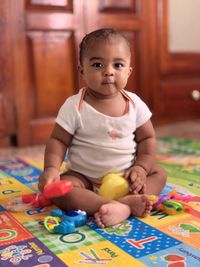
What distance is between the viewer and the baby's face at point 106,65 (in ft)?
2.65

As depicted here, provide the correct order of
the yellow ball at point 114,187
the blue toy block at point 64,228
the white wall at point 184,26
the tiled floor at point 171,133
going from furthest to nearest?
the white wall at point 184,26, the tiled floor at point 171,133, the yellow ball at point 114,187, the blue toy block at point 64,228

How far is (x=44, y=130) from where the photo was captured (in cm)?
160

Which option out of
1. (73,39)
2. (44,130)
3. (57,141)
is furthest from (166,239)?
(73,39)

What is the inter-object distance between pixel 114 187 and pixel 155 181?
119 millimetres

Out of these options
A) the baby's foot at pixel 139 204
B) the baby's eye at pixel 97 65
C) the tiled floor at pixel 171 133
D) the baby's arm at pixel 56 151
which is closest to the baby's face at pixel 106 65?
the baby's eye at pixel 97 65

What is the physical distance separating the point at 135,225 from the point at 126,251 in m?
0.11

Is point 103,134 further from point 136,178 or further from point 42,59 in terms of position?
point 42,59

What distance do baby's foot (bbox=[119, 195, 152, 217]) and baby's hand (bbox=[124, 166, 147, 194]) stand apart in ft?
0.10

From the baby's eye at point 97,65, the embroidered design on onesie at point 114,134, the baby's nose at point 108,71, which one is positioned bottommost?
the embroidered design on onesie at point 114,134

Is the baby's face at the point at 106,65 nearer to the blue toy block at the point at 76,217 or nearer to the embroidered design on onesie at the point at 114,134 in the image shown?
the embroidered design on onesie at the point at 114,134

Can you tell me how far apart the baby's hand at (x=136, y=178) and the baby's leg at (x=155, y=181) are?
0.10 feet

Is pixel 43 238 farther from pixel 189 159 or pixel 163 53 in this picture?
pixel 163 53

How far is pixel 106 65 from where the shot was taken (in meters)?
0.81

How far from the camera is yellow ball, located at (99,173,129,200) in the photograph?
794 millimetres
